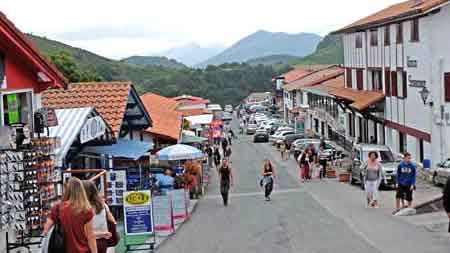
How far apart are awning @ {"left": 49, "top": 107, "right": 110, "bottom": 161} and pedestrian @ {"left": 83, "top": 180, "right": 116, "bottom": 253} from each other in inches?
312

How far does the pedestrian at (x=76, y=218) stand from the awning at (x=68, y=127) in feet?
27.6

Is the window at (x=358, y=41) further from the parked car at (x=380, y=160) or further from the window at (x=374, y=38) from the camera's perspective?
the parked car at (x=380, y=160)

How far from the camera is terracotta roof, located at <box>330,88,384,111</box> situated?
4738 centimetres

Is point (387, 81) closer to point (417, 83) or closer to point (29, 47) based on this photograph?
point (417, 83)

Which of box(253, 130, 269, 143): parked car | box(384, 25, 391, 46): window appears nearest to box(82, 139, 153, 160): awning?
box(384, 25, 391, 46): window

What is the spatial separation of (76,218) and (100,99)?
17.0 meters

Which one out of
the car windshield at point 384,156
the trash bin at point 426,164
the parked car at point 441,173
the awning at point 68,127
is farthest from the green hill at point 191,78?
the awning at point 68,127

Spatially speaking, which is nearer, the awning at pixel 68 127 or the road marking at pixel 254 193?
the awning at pixel 68 127

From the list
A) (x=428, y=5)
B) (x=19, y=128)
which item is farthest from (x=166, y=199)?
(x=428, y=5)

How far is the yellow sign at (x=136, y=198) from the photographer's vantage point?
1803 centimetres

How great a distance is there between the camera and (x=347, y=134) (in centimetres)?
6088

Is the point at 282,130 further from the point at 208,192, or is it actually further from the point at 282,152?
the point at 208,192

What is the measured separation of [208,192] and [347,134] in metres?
25.9

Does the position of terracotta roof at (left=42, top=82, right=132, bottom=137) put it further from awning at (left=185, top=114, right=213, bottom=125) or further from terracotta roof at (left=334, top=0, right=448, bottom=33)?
awning at (left=185, top=114, right=213, bottom=125)
